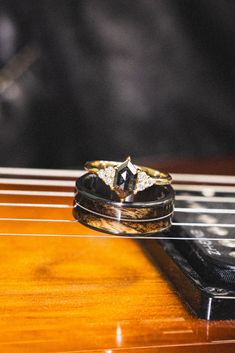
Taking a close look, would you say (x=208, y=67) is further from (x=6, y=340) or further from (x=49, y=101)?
(x=6, y=340)

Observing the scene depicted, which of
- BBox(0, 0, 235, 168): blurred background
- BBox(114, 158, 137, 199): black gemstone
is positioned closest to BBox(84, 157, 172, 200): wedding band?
BBox(114, 158, 137, 199): black gemstone

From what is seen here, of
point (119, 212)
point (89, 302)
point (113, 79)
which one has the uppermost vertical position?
point (113, 79)

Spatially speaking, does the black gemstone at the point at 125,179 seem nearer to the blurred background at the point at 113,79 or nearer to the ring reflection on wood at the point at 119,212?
the ring reflection on wood at the point at 119,212

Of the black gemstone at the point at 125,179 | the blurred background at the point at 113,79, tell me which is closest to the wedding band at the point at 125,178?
the black gemstone at the point at 125,179

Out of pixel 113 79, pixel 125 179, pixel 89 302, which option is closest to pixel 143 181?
pixel 125 179

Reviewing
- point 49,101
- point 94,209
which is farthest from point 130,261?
point 49,101

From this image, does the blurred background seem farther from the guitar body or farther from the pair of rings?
the pair of rings

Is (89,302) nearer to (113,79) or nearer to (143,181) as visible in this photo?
(143,181)
